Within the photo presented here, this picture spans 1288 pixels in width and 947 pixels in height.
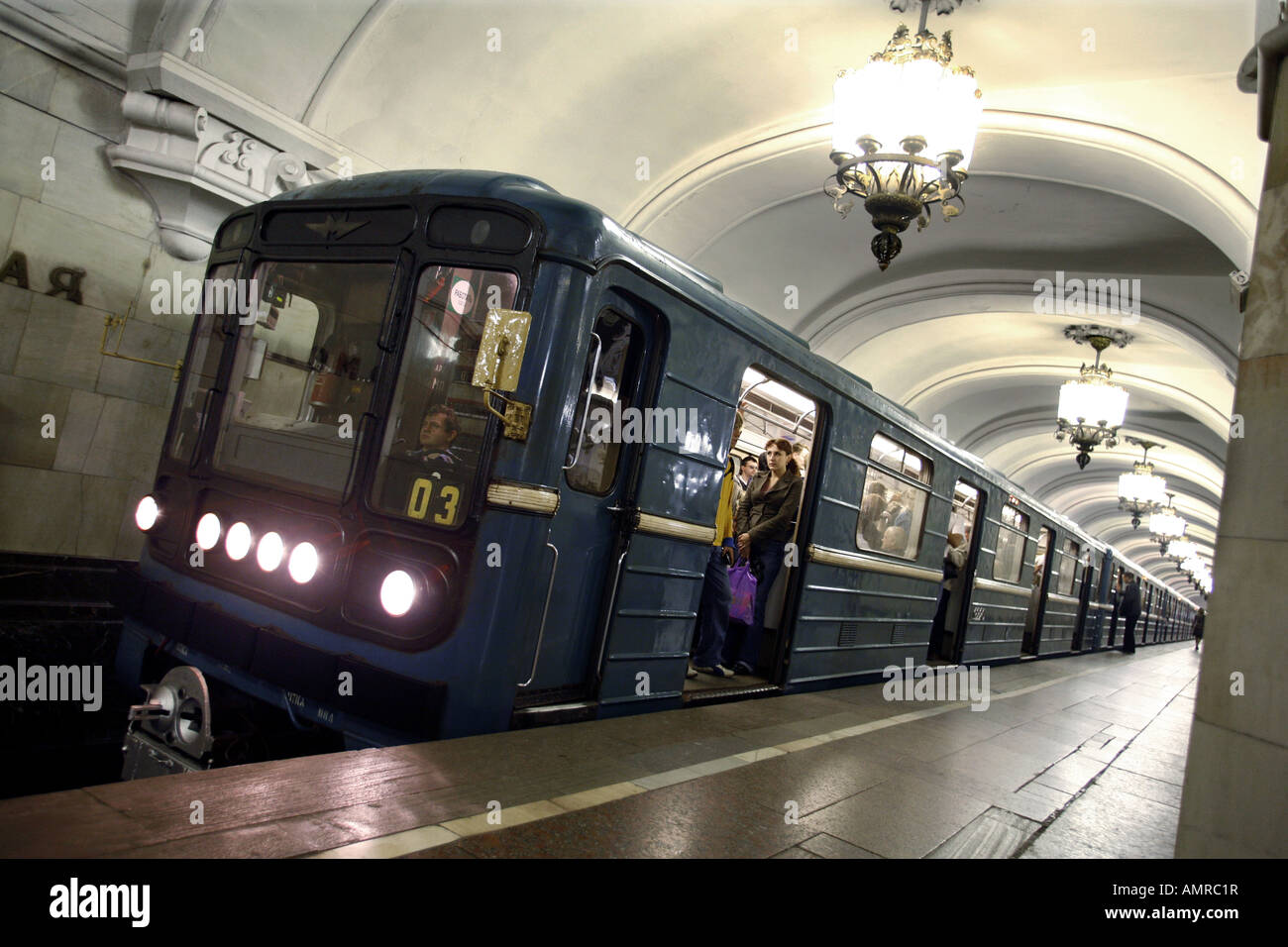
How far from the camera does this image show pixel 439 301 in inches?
142

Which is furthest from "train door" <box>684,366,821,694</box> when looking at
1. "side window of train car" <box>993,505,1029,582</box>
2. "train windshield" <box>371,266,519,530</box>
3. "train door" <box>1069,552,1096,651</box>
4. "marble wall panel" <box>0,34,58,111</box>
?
"train door" <box>1069,552,1096,651</box>

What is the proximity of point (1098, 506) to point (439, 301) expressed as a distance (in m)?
29.8

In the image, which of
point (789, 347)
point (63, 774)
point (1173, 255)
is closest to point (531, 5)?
point (789, 347)

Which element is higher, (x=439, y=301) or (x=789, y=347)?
(x=789, y=347)

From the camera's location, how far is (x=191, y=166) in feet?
17.7

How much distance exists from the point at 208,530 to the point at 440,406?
4.63 feet

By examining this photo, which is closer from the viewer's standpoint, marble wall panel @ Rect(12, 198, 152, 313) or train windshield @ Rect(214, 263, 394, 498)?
train windshield @ Rect(214, 263, 394, 498)

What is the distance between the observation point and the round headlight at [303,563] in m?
3.58

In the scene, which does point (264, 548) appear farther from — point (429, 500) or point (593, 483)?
point (593, 483)

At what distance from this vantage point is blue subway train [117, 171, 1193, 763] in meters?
3.38

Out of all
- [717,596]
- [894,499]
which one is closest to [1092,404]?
[894,499]

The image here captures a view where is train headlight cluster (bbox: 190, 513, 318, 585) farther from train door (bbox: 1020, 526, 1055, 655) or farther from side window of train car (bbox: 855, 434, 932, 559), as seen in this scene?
train door (bbox: 1020, 526, 1055, 655)

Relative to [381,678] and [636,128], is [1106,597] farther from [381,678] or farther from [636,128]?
[381,678]

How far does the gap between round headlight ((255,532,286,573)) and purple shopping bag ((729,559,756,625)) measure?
11.1 ft
